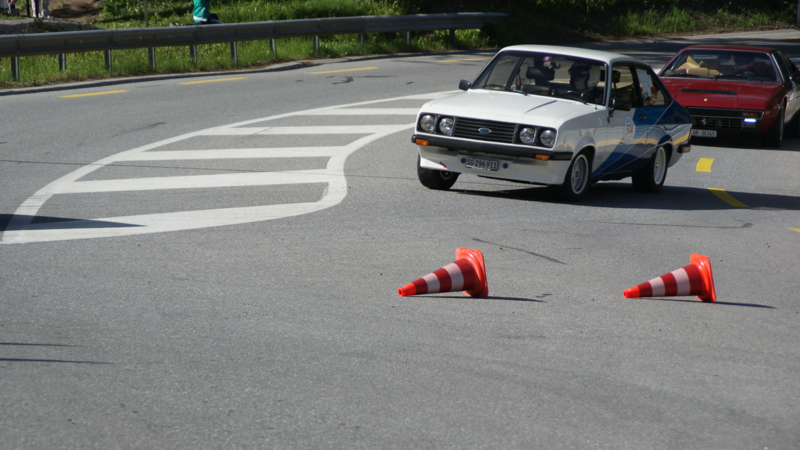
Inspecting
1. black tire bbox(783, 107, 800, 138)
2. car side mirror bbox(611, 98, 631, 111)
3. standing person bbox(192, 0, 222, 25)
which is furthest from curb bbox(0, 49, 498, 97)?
car side mirror bbox(611, 98, 631, 111)

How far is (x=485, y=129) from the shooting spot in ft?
31.1

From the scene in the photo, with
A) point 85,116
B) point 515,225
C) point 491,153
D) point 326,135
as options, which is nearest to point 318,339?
point 515,225

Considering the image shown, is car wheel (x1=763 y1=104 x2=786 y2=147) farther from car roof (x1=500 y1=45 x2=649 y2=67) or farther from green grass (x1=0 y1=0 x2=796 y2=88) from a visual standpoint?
green grass (x1=0 y1=0 x2=796 y2=88)

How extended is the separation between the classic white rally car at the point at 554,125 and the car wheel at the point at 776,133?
13.7ft

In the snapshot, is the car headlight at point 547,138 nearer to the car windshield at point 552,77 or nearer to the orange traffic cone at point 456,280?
the car windshield at point 552,77

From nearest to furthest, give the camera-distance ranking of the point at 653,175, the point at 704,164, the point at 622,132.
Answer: the point at 622,132
the point at 653,175
the point at 704,164

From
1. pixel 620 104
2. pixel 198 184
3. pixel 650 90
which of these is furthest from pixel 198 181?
pixel 650 90

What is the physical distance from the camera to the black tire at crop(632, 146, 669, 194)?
10.9 metres

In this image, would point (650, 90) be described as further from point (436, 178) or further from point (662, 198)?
point (436, 178)

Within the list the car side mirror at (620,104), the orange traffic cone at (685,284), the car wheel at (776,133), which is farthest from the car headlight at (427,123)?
the car wheel at (776,133)

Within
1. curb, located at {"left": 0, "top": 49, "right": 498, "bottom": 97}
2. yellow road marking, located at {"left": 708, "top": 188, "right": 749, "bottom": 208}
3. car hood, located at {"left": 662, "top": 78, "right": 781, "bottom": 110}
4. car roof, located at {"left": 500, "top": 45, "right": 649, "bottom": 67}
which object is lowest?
yellow road marking, located at {"left": 708, "top": 188, "right": 749, "bottom": 208}

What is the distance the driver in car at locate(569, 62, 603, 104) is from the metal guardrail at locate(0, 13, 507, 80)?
1117cm

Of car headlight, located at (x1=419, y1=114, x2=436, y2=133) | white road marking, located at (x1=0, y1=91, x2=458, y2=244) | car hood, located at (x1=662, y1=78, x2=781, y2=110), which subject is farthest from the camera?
car hood, located at (x1=662, y1=78, x2=781, y2=110)

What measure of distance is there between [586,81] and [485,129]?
1.51 m
